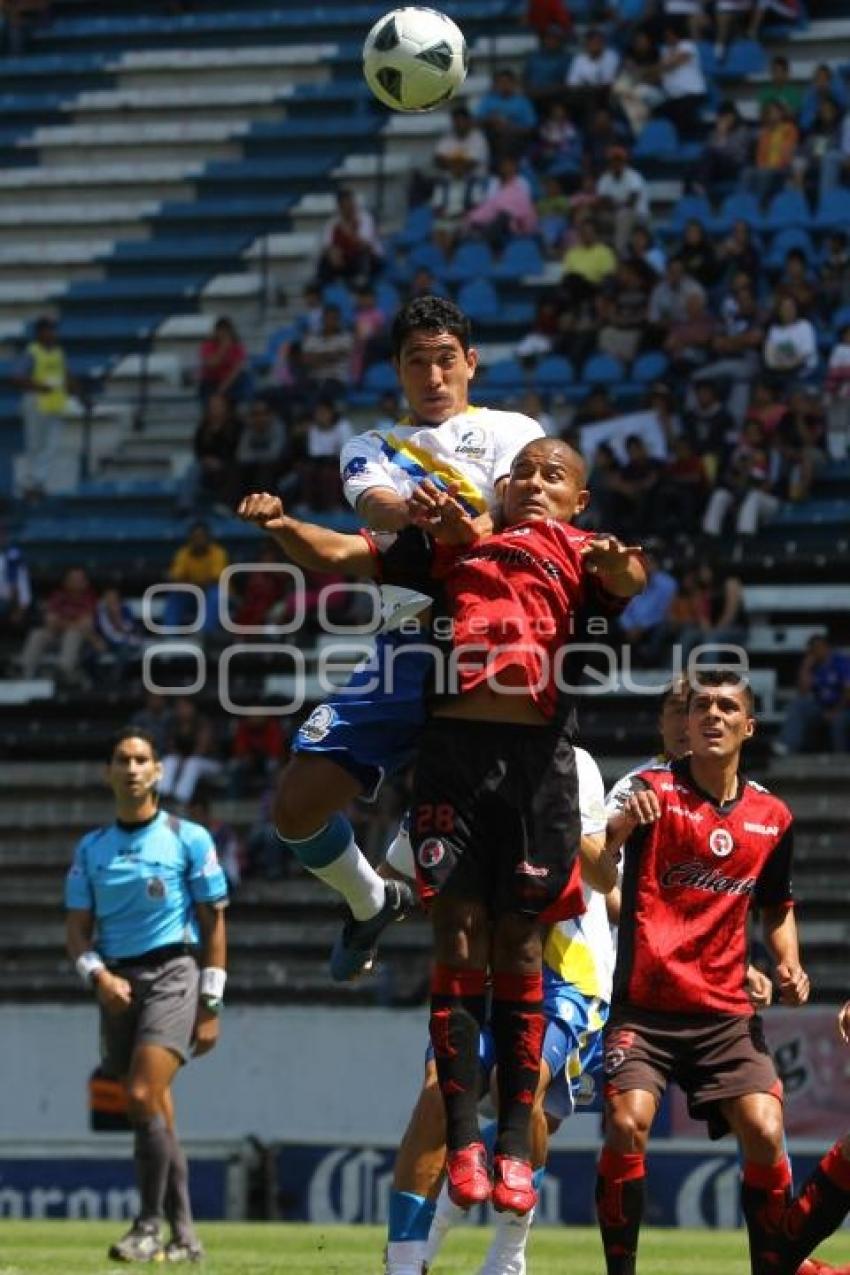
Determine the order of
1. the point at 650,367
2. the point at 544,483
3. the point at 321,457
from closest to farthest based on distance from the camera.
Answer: the point at 544,483
the point at 650,367
the point at 321,457

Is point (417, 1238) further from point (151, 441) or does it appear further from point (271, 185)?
point (271, 185)

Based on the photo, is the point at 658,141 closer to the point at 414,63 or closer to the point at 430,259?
the point at 430,259

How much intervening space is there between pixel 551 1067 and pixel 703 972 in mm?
1268

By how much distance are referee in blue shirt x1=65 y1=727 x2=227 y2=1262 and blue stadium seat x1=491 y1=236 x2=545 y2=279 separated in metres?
12.9

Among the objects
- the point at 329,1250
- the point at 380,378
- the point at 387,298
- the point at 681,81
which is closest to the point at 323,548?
the point at 329,1250

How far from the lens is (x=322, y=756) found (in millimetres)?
9000

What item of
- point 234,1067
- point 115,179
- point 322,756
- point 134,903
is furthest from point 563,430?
point 322,756

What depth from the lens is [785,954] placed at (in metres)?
9.27

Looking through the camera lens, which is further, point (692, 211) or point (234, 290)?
point (234, 290)

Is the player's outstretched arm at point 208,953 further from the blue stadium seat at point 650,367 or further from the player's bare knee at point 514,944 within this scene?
the blue stadium seat at point 650,367

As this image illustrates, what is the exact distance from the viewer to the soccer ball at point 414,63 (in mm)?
10969

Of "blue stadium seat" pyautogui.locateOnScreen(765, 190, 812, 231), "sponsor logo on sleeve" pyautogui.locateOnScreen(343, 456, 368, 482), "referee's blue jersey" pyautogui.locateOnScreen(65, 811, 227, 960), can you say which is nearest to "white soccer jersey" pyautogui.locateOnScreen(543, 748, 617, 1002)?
"sponsor logo on sleeve" pyautogui.locateOnScreen(343, 456, 368, 482)

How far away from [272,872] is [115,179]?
11.0 m

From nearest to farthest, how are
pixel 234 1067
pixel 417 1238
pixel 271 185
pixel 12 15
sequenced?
pixel 417 1238
pixel 234 1067
pixel 271 185
pixel 12 15
